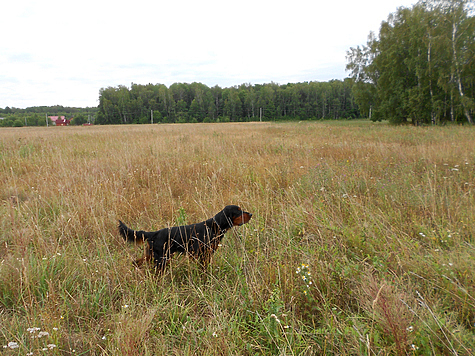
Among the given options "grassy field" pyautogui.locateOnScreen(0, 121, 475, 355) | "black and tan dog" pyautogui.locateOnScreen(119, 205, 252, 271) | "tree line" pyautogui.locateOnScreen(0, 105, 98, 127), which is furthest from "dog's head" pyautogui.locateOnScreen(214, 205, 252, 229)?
"tree line" pyautogui.locateOnScreen(0, 105, 98, 127)

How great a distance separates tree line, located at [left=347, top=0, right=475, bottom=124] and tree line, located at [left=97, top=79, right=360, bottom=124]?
59.5 m

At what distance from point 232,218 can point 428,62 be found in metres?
25.2

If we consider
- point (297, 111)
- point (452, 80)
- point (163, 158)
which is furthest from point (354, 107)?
point (163, 158)

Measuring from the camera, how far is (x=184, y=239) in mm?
2570

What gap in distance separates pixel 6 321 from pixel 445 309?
304 centimetres

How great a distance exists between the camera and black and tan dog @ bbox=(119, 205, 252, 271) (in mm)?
2475

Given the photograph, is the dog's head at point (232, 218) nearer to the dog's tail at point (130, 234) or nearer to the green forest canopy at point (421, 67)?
the dog's tail at point (130, 234)

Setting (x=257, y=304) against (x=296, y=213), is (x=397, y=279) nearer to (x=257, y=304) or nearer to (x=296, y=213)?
(x=257, y=304)

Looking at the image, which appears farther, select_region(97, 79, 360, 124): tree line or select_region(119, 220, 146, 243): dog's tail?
select_region(97, 79, 360, 124): tree line

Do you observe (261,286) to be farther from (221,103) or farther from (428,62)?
(221,103)

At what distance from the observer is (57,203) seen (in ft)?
12.6

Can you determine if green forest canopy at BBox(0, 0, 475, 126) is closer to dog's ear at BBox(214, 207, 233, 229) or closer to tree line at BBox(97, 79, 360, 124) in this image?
dog's ear at BBox(214, 207, 233, 229)

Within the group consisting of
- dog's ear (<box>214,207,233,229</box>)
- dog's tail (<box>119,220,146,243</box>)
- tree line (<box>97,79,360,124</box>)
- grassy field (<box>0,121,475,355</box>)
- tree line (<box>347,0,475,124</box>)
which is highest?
tree line (<box>97,79,360,124</box>)

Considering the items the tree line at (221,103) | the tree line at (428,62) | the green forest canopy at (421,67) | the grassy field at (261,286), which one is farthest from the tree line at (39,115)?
the grassy field at (261,286)
